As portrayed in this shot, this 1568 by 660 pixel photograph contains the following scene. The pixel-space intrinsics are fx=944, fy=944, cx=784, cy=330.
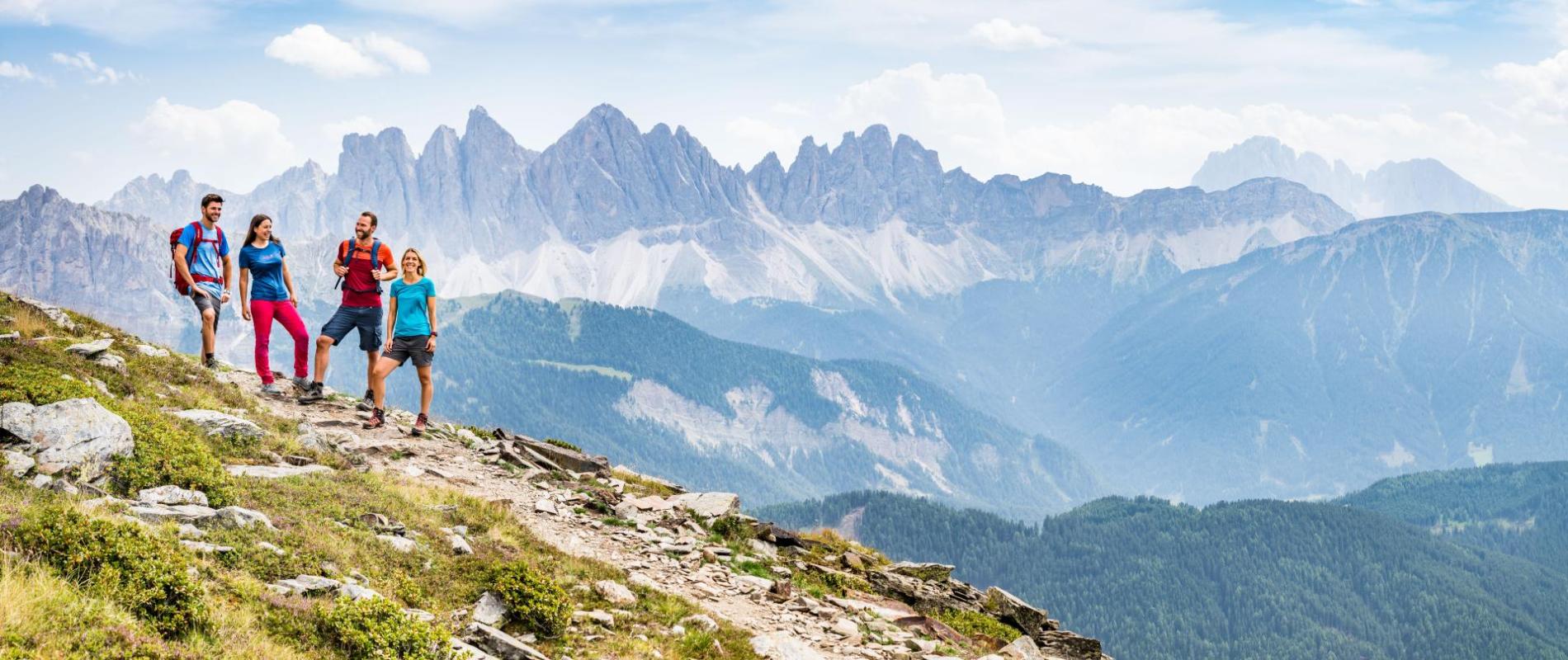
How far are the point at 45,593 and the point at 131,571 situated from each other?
952mm

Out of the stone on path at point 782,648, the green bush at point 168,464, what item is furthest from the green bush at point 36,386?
the stone on path at point 782,648

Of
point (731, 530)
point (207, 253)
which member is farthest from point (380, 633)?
point (207, 253)

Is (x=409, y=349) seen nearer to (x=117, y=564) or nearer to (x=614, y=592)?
(x=614, y=592)

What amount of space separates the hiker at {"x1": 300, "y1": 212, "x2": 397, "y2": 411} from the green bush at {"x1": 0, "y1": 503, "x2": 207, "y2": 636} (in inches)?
530

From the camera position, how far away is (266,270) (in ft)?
78.2

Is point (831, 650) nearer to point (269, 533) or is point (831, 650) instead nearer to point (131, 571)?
point (269, 533)

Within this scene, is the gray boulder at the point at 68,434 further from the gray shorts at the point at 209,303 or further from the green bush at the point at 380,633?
the gray shorts at the point at 209,303

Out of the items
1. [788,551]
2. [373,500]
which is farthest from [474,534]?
[788,551]

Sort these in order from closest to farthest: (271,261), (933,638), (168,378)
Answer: (933,638) → (168,378) → (271,261)

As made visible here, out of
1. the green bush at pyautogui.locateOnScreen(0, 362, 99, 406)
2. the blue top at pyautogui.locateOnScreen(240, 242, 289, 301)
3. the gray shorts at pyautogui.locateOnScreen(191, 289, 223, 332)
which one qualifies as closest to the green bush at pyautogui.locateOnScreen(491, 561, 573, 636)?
the green bush at pyautogui.locateOnScreen(0, 362, 99, 406)

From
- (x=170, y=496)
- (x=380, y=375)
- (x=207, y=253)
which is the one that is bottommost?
(x=170, y=496)

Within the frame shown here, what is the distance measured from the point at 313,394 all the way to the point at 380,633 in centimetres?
1620

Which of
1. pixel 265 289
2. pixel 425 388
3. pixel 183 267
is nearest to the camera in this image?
pixel 183 267

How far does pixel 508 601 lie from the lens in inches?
542
